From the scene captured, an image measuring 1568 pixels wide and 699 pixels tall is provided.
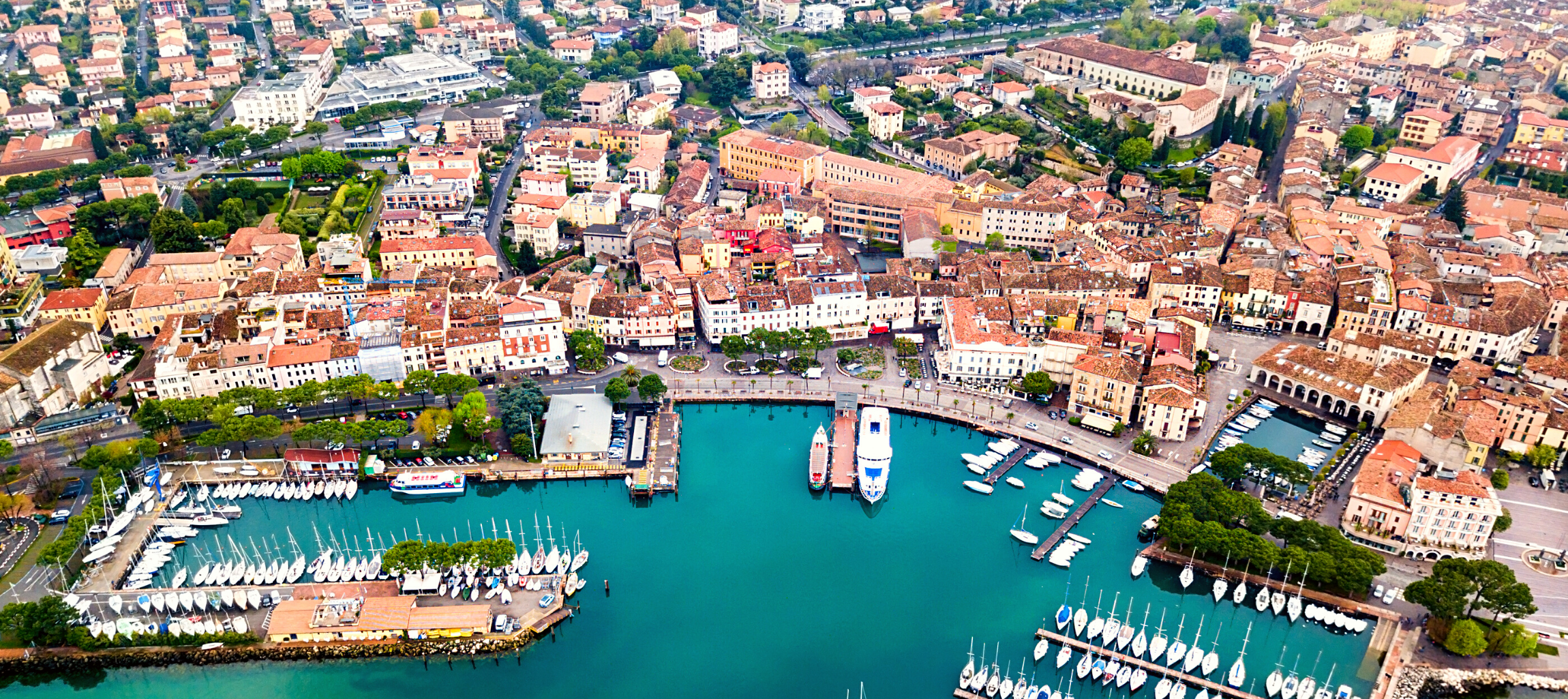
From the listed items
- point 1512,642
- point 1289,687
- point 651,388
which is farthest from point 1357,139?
point 651,388

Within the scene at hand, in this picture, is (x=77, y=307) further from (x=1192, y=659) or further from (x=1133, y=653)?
(x=1192, y=659)

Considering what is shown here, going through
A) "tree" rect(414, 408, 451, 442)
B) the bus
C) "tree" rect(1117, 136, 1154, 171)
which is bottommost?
"tree" rect(414, 408, 451, 442)

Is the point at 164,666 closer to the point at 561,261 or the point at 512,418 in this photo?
the point at 512,418

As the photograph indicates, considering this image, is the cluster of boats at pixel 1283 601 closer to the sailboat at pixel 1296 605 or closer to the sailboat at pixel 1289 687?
the sailboat at pixel 1296 605

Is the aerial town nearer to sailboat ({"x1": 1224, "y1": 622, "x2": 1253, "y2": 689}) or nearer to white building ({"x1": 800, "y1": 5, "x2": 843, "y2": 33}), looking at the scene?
sailboat ({"x1": 1224, "y1": 622, "x2": 1253, "y2": 689})

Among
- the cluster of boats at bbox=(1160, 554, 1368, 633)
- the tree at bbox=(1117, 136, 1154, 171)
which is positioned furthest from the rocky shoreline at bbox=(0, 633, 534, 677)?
the tree at bbox=(1117, 136, 1154, 171)

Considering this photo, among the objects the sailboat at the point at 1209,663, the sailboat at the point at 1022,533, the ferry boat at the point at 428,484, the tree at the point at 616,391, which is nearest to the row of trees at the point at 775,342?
the tree at the point at 616,391

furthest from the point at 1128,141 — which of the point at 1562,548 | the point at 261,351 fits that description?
the point at 261,351
